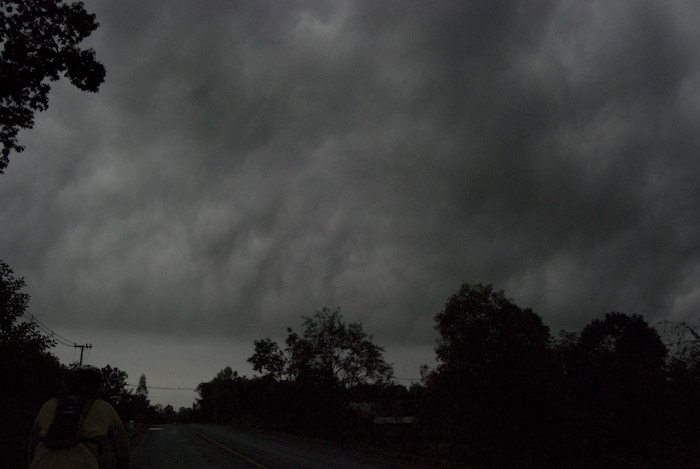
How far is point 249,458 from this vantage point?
72.7 ft

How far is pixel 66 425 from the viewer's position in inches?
147

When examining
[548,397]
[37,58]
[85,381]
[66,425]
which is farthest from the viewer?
[548,397]

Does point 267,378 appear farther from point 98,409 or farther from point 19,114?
point 98,409

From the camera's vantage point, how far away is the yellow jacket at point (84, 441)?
374 centimetres

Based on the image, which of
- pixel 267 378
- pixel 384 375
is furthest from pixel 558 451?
pixel 267 378

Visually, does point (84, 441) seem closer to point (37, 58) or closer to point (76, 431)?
point (76, 431)

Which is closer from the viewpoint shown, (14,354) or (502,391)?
(14,354)

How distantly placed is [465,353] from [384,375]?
2870 centimetres

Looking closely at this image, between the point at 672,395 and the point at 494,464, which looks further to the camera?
the point at 494,464

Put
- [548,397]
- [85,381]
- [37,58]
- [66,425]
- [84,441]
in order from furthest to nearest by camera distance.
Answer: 1. [548,397]
2. [37,58]
3. [85,381]
4. [84,441]
5. [66,425]

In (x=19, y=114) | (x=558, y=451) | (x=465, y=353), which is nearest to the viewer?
(x=19, y=114)

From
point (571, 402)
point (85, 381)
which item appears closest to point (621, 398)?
point (571, 402)

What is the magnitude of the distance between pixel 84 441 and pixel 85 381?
1.59ft

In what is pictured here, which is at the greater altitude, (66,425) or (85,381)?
(85,381)
